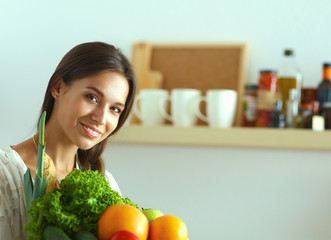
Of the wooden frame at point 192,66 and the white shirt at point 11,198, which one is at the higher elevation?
the wooden frame at point 192,66

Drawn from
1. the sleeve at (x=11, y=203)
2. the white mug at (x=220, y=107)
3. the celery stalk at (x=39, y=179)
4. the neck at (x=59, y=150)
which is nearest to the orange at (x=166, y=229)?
the celery stalk at (x=39, y=179)

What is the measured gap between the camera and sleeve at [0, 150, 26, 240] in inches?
34.3

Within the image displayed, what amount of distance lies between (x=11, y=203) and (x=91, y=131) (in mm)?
194

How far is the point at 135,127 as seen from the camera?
1745 mm

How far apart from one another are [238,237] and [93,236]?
1.19 metres

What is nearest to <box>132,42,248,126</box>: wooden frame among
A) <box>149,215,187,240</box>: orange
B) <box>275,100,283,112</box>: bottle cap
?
<box>275,100,283,112</box>: bottle cap

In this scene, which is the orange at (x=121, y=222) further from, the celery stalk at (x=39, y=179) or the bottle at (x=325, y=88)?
the bottle at (x=325, y=88)

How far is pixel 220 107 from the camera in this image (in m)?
1.65

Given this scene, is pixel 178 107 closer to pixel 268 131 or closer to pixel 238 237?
pixel 268 131

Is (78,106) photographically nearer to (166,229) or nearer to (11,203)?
(11,203)

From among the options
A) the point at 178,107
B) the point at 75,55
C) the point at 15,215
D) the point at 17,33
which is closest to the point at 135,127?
the point at 178,107

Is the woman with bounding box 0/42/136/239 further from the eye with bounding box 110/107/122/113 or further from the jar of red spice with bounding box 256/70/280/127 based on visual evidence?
the jar of red spice with bounding box 256/70/280/127

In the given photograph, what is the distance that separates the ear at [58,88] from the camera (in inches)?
40.0

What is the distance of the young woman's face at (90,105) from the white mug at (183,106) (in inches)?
26.6
